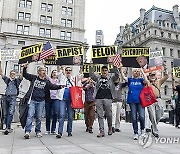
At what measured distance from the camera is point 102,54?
9430 mm

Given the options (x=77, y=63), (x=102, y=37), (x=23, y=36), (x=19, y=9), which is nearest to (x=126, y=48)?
(x=77, y=63)

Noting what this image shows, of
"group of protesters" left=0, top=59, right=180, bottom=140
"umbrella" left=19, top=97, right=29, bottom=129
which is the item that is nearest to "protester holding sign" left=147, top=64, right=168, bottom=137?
"group of protesters" left=0, top=59, right=180, bottom=140

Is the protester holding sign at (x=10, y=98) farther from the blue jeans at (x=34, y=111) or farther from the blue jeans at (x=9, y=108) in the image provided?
the blue jeans at (x=34, y=111)

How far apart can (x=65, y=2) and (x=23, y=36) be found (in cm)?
1114

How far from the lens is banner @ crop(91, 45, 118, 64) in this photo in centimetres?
932

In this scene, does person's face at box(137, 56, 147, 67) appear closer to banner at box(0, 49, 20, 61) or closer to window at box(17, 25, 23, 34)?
banner at box(0, 49, 20, 61)

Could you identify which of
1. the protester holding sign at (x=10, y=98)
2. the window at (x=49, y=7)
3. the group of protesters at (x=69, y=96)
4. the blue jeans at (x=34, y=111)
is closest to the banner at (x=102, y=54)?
the group of protesters at (x=69, y=96)

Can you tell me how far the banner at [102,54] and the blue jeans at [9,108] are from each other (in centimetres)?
337

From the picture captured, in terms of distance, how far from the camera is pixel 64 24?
46.4 meters

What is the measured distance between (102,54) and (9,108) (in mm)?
3979

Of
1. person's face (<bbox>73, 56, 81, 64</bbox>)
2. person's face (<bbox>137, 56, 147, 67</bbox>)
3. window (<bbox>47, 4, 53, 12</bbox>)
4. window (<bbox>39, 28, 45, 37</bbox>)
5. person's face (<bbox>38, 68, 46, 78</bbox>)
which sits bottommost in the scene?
person's face (<bbox>38, 68, 46, 78</bbox>)

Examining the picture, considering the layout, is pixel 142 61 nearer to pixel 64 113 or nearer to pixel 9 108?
pixel 64 113

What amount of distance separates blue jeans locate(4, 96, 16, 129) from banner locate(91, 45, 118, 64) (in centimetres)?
337

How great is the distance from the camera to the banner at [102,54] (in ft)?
30.6
